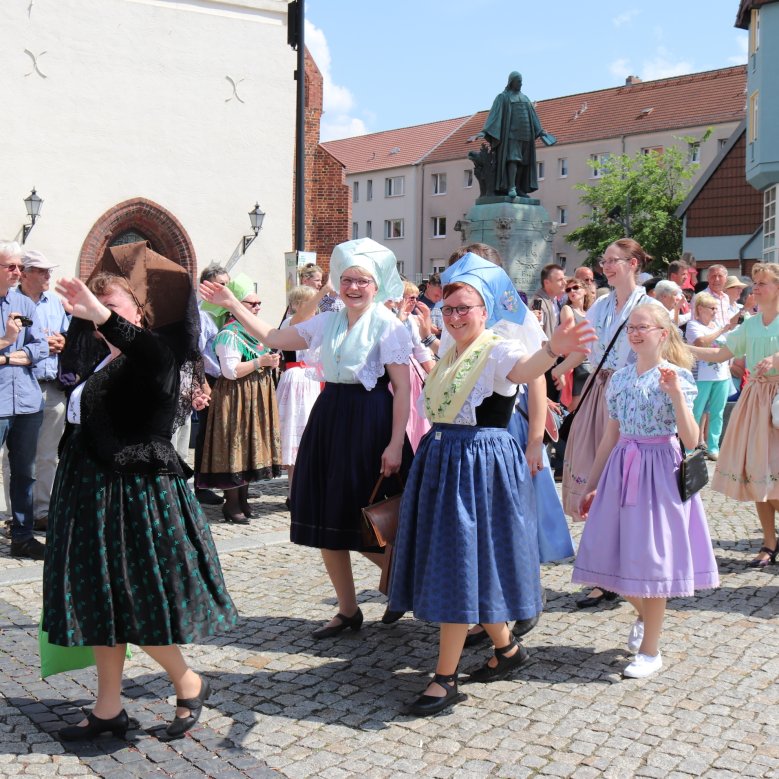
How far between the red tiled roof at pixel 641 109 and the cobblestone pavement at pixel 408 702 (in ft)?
174

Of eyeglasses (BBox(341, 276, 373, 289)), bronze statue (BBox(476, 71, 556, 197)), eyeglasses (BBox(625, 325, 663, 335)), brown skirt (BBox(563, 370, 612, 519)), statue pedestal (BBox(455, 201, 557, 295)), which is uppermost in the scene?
bronze statue (BBox(476, 71, 556, 197))

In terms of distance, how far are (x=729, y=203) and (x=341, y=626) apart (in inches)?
1645

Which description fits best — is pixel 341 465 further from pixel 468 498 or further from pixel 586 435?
pixel 586 435

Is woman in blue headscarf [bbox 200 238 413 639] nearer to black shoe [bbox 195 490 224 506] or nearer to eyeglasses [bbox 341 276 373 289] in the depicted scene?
eyeglasses [bbox 341 276 373 289]

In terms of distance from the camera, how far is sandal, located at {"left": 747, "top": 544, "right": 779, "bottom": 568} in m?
6.98

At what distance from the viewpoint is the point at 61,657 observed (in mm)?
4176

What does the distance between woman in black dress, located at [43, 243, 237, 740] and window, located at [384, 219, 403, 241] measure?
205 ft

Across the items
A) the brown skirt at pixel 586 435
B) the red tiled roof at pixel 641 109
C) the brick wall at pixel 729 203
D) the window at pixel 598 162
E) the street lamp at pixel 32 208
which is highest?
the red tiled roof at pixel 641 109

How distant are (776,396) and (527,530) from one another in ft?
10.6

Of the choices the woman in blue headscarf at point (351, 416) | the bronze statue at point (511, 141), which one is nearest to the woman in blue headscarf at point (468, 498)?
the woman in blue headscarf at point (351, 416)

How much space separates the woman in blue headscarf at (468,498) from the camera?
4.26 m

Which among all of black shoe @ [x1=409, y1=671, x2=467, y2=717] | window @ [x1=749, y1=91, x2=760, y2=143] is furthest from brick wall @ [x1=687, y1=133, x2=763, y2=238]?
black shoe @ [x1=409, y1=671, x2=467, y2=717]

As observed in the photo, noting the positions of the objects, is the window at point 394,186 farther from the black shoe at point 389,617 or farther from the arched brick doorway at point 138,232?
the black shoe at point 389,617

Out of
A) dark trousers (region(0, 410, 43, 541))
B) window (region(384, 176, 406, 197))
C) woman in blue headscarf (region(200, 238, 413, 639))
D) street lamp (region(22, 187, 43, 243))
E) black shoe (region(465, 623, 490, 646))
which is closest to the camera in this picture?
woman in blue headscarf (region(200, 238, 413, 639))
